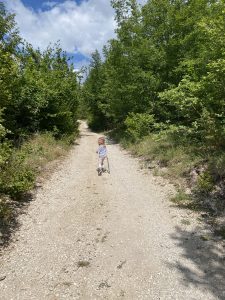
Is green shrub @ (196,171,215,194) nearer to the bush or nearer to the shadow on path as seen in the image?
the shadow on path

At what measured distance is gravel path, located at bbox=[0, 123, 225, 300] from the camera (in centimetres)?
498

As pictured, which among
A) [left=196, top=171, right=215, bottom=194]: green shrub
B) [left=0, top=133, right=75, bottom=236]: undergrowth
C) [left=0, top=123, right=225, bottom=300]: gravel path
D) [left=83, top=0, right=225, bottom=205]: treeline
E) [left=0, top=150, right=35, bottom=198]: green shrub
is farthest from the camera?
[left=83, top=0, right=225, bottom=205]: treeline

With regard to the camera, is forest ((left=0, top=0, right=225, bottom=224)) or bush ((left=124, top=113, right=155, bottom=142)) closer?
forest ((left=0, top=0, right=225, bottom=224))

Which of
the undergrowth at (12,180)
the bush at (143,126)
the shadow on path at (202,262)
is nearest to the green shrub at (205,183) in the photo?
the shadow on path at (202,262)

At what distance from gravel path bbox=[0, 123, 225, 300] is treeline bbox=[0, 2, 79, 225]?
1.13 m

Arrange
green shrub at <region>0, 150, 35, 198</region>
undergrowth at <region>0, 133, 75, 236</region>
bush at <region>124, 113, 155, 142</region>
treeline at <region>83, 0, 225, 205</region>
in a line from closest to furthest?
undergrowth at <region>0, 133, 75, 236</region>
green shrub at <region>0, 150, 35, 198</region>
treeline at <region>83, 0, 225, 205</region>
bush at <region>124, 113, 155, 142</region>

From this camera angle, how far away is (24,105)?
17500 mm

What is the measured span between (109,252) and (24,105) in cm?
1312

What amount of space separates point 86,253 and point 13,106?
41.8 ft

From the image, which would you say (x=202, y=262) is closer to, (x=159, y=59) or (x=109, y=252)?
(x=109, y=252)

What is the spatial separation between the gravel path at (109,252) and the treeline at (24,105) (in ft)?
3.70

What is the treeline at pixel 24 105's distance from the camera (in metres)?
9.53

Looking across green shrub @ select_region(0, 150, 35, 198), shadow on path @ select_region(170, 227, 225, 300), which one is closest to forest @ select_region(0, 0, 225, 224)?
green shrub @ select_region(0, 150, 35, 198)

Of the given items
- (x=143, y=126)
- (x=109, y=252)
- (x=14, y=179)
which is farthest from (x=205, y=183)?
(x=143, y=126)
